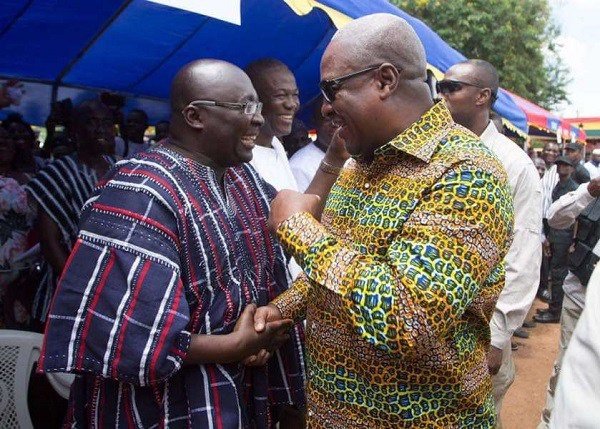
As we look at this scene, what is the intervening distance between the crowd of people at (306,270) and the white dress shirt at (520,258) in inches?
30.5

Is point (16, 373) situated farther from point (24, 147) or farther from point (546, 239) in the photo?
point (546, 239)

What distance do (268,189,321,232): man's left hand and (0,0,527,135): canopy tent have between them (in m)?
1.79

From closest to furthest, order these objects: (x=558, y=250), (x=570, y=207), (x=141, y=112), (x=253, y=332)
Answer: (x=253, y=332) → (x=570, y=207) → (x=141, y=112) → (x=558, y=250)

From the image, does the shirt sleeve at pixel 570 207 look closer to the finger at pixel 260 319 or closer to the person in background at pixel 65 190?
the finger at pixel 260 319

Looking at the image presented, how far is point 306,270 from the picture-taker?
129cm

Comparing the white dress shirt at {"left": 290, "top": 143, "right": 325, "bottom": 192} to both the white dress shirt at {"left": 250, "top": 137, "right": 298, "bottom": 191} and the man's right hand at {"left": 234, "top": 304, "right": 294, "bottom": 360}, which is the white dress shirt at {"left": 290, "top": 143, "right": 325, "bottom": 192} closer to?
the white dress shirt at {"left": 250, "top": 137, "right": 298, "bottom": 191}

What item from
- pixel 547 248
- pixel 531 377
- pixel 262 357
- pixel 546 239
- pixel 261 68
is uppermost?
pixel 261 68

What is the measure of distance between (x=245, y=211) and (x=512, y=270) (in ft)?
4.17

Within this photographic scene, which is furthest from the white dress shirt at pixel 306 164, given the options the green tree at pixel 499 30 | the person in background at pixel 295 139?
the green tree at pixel 499 30

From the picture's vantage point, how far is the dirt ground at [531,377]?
4.21 meters

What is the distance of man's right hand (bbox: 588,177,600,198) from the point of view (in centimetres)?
355

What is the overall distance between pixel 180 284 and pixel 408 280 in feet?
2.24

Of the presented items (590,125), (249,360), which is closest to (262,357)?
(249,360)

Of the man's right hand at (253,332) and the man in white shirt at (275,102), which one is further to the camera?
the man in white shirt at (275,102)
